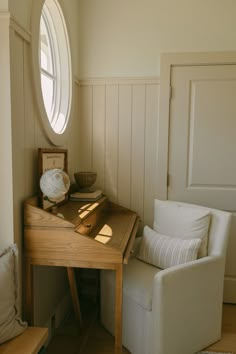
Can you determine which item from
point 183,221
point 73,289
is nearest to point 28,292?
point 73,289

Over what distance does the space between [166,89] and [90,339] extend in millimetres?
1978

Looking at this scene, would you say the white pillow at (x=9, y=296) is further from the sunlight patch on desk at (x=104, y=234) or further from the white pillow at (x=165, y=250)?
the white pillow at (x=165, y=250)

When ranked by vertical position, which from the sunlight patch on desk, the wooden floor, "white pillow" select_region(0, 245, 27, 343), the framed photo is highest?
the framed photo

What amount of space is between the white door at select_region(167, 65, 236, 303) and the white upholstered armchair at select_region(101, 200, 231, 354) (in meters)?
0.36

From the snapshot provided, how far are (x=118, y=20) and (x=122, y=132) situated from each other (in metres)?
0.94

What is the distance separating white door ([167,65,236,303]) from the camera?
8.02 feet

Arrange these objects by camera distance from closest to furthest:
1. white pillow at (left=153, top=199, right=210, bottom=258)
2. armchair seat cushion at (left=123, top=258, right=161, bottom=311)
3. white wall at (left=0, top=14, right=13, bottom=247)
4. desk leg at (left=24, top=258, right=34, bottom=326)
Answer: white wall at (left=0, top=14, right=13, bottom=247) → desk leg at (left=24, top=258, right=34, bottom=326) → armchair seat cushion at (left=123, top=258, right=161, bottom=311) → white pillow at (left=153, top=199, right=210, bottom=258)

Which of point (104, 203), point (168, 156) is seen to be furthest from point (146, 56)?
point (104, 203)

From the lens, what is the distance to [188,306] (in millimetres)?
1750

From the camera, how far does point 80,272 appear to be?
264 cm

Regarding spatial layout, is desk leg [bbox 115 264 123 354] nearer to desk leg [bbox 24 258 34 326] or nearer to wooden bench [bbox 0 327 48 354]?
wooden bench [bbox 0 327 48 354]

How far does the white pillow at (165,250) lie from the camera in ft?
6.21

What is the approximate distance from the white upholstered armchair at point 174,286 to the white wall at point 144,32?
127cm

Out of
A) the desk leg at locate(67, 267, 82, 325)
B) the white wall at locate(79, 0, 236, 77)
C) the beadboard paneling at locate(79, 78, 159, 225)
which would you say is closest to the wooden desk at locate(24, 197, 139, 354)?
the desk leg at locate(67, 267, 82, 325)
